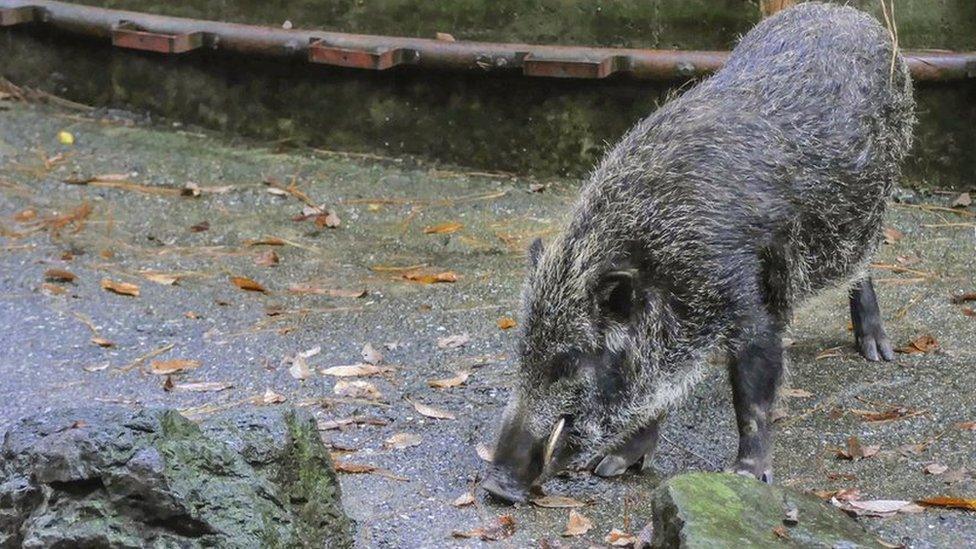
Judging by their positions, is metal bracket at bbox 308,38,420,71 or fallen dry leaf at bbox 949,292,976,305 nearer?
fallen dry leaf at bbox 949,292,976,305

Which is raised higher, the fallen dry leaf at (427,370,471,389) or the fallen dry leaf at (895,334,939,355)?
the fallen dry leaf at (895,334,939,355)

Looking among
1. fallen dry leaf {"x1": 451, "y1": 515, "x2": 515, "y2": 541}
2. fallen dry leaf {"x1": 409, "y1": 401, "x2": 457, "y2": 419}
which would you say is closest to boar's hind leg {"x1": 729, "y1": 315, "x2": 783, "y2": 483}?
fallen dry leaf {"x1": 451, "y1": 515, "x2": 515, "y2": 541}

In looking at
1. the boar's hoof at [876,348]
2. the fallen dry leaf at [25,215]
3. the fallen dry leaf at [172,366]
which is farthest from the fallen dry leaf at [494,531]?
the fallen dry leaf at [25,215]

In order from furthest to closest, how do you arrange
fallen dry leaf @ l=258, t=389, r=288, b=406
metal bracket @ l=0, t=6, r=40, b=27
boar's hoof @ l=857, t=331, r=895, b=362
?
metal bracket @ l=0, t=6, r=40, b=27 < boar's hoof @ l=857, t=331, r=895, b=362 < fallen dry leaf @ l=258, t=389, r=288, b=406

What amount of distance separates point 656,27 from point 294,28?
219cm

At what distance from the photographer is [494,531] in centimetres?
440

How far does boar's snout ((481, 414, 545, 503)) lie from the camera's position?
4.57 m

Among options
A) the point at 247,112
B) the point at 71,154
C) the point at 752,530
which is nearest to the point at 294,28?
the point at 247,112

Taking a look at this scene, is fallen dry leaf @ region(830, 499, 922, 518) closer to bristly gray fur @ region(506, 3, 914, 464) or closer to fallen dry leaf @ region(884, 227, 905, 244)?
bristly gray fur @ region(506, 3, 914, 464)

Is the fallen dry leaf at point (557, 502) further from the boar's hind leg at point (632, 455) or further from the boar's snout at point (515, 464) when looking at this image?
the boar's hind leg at point (632, 455)

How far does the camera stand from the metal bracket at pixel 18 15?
836 cm

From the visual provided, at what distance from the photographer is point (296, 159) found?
26.7 ft

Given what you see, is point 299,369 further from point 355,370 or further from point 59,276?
point 59,276

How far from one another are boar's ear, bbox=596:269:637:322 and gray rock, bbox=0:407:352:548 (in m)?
1.29
